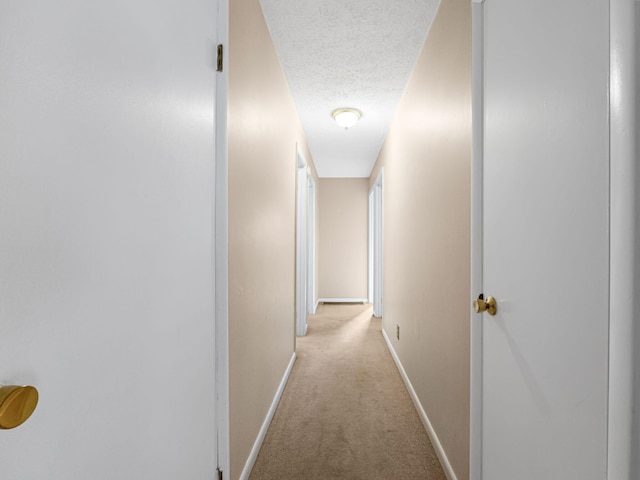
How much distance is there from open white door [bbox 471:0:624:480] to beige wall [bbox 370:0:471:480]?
0.54 ft

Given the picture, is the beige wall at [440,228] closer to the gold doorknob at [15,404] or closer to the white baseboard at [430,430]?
the white baseboard at [430,430]

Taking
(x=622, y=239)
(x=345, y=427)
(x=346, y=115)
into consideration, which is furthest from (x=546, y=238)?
(x=346, y=115)

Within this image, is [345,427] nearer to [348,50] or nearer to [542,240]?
[542,240]

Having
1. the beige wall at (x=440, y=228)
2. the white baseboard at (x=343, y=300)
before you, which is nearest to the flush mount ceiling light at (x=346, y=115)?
the beige wall at (x=440, y=228)

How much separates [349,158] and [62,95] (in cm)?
487

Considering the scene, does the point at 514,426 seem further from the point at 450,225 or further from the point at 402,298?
the point at 402,298

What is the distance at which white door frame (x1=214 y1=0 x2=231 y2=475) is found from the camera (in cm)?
125

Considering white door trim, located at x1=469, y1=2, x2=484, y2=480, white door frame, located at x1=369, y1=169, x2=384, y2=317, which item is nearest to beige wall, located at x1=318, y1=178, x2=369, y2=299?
white door frame, located at x1=369, y1=169, x2=384, y2=317

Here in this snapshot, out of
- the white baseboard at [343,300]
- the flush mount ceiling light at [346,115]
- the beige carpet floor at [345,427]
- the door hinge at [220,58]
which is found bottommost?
the white baseboard at [343,300]

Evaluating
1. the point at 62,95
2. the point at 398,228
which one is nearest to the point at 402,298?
the point at 398,228

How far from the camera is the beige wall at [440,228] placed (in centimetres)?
146

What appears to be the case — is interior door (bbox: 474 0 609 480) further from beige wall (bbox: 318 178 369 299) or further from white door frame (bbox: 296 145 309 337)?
Answer: beige wall (bbox: 318 178 369 299)

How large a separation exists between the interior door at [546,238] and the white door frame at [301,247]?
2691 millimetres

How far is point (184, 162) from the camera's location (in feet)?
3.21
